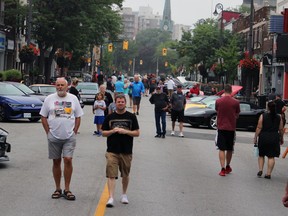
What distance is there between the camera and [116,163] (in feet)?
31.8

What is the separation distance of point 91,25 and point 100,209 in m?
43.3

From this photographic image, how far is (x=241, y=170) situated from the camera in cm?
1454

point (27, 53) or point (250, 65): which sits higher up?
point (27, 53)

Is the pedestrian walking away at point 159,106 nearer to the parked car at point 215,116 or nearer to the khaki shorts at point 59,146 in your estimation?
the parked car at point 215,116

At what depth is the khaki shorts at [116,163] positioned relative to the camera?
957cm

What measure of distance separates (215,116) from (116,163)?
16874 millimetres

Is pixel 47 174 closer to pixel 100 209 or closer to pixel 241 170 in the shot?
pixel 100 209

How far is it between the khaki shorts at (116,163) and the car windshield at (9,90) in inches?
635

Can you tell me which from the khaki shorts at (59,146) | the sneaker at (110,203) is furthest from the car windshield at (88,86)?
the sneaker at (110,203)

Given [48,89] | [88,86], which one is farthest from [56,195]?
[88,86]

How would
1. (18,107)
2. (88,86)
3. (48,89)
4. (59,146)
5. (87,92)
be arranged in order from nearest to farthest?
(59,146)
(18,107)
(48,89)
(87,92)
(88,86)

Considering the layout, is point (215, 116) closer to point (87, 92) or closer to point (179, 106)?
point (179, 106)

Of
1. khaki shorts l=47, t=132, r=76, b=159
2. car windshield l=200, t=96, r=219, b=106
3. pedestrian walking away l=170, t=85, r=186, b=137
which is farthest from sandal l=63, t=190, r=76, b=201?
car windshield l=200, t=96, r=219, b=106

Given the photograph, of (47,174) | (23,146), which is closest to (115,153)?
(47,174)
